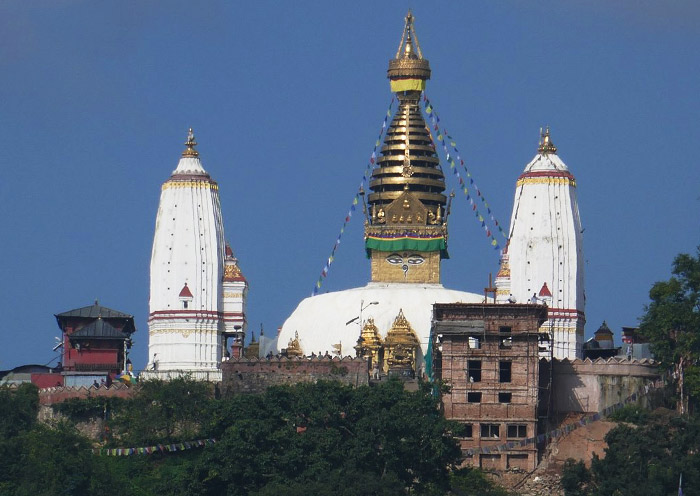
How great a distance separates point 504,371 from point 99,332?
2157 centimetres

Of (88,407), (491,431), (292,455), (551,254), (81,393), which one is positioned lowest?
(292,455)

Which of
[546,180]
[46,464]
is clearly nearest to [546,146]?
[546,180]

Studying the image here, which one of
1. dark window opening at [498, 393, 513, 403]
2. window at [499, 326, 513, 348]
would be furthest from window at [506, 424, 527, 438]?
window at [499, 326, 513, 348]

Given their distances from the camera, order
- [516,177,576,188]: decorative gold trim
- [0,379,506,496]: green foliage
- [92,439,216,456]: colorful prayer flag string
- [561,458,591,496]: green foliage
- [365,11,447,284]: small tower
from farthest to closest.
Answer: [365,11,447,284]: small tower < [516,177,576,188]: decorative gold trim < [92,439,216,456]: colorful prayer flag string < [0,379,506,496]: green foliage < [561,458,591,496]: green foliage

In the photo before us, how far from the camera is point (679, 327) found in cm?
13025

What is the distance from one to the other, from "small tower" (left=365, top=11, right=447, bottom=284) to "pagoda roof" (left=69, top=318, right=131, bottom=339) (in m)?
13.5

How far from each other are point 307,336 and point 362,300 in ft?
9.78

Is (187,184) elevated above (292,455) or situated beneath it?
elevated above

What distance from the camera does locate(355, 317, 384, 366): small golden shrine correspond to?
468 feet

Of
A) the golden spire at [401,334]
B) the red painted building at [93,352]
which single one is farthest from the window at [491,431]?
the red painted building at [93,352]

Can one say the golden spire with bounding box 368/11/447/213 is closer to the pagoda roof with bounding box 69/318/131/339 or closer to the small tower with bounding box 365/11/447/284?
the small tower with bounding box 365/11/447/284

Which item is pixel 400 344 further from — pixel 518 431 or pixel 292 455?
pixel 292 455

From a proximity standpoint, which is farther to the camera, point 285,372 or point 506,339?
point 285,372

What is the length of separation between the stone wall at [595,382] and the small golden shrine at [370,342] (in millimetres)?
12546
